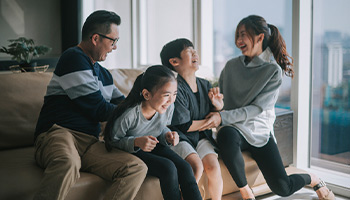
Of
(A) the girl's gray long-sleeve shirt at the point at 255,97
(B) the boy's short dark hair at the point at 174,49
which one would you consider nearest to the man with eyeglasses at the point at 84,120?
(B) the boy's short dark hair at the point at 174,49

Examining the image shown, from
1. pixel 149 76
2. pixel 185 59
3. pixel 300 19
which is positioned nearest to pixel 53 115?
pixel 149 76

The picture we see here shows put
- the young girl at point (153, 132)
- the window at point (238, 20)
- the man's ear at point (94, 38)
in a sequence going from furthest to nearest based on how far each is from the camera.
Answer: the window at point (238, 20)
the man's ear at point (94, 38)
the young girl at point (153, 132)

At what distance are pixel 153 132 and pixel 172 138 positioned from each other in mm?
125

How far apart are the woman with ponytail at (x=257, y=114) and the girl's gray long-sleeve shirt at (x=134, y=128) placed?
0.39 meters

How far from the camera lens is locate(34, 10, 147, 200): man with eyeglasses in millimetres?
1591

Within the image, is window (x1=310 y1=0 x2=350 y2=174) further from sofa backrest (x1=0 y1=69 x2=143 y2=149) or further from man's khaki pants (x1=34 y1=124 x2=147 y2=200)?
sofa backrest (x1=0 y1=69 x2=143 y2=149)

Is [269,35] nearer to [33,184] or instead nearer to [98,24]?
[98,24]

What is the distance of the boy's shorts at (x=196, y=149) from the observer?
6.36 ft

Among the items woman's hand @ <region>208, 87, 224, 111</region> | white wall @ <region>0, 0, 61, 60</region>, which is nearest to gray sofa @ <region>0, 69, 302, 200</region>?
woman's hand @ <region>208, 87, 224, 111</region>

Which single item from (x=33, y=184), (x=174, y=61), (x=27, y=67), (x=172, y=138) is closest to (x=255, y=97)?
(x=174, y=61)

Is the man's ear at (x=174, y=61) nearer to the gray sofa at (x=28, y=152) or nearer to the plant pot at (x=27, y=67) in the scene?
the gray sofa at (x=28, y=152)

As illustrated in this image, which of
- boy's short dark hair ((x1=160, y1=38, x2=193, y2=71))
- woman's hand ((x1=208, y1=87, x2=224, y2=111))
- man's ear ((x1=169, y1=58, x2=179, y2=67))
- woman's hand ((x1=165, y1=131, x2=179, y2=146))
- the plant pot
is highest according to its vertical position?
boy's short dark hair ((x1=160, y1=38, x2=193, y2=71))

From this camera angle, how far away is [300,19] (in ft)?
8.58

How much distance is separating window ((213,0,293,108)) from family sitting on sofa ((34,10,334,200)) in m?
0.73
